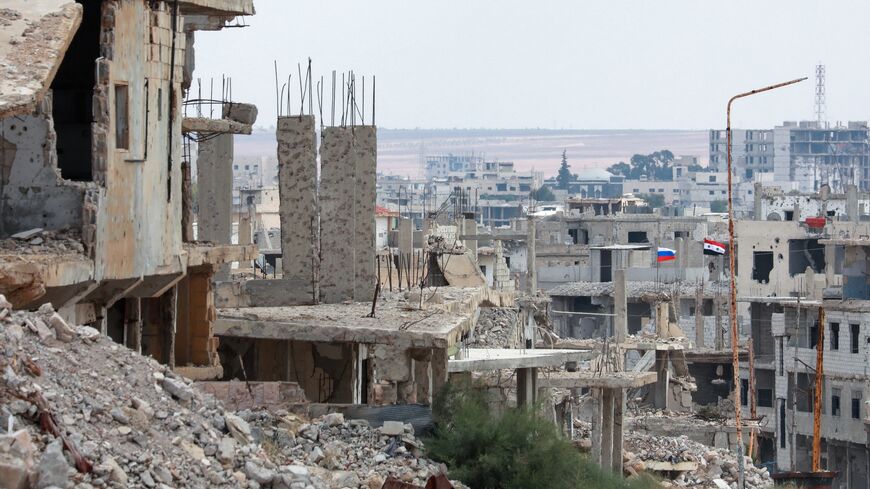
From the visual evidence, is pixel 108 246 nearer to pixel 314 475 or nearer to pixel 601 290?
pixel 314 475

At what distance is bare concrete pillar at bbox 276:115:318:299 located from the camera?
2334cm

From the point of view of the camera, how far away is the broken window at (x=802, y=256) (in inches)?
2928

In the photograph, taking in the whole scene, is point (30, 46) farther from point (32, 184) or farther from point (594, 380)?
point (594, 380)

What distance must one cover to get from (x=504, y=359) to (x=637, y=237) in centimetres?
7301

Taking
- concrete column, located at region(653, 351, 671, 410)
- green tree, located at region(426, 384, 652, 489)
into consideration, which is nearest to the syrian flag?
concrete column, located at region(653, 351, 671, 410)

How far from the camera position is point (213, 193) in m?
25.9

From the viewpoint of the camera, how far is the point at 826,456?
5597 centimetres

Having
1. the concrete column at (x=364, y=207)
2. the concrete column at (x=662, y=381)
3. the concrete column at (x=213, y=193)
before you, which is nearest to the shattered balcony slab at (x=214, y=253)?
the concrete column at (x=364, y=207)

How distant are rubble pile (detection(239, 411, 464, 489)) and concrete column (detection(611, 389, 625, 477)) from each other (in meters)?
12.9

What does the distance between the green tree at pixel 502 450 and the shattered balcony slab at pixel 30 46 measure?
3.99 meters

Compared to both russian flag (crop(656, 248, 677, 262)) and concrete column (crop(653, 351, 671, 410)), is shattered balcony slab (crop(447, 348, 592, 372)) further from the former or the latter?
russian flag (crop(656, 248, 677, 262))

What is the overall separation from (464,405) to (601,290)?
5800cm

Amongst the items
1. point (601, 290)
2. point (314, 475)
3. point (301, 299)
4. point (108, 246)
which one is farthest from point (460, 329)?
point (601, 290)

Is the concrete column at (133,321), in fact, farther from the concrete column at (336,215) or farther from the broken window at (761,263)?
the broken window at (761,263)
